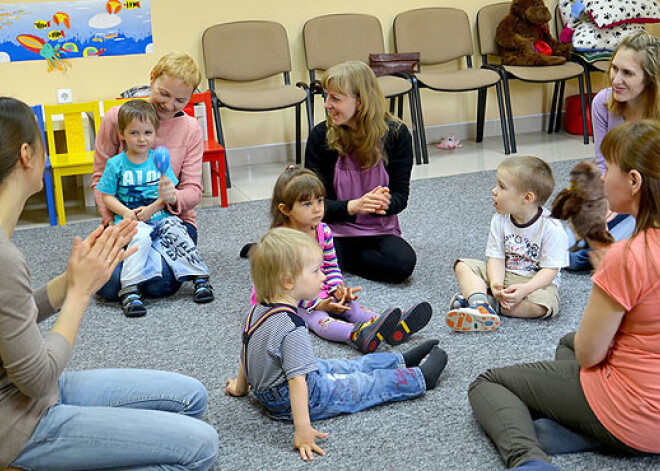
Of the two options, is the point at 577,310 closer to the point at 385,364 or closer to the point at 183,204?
the point at 385,364

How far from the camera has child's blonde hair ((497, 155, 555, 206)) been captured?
2.79 meters

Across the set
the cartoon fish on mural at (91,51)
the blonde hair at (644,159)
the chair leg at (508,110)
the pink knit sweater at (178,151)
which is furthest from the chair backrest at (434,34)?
the blonde hair at (644,159)

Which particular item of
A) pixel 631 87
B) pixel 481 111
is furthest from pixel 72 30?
pixel 631 87

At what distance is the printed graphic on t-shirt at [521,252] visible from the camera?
9.44 ft

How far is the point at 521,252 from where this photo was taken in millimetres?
2891

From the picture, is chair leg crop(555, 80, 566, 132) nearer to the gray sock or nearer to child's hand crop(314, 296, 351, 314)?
Answer: the gray sock

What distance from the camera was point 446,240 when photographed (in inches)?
149

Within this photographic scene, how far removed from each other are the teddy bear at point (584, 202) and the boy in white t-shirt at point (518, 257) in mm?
156

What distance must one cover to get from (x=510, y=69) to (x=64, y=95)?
114 inches

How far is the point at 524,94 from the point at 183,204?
12.0 feet

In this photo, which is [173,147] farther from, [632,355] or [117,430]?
[632,355]

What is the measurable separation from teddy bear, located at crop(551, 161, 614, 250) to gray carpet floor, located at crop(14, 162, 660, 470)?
15.6 inches

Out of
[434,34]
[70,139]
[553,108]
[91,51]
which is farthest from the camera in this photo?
[553,108]

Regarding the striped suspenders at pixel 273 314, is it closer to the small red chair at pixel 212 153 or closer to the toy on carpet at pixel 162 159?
the toy on carpet at pixel 162 159
